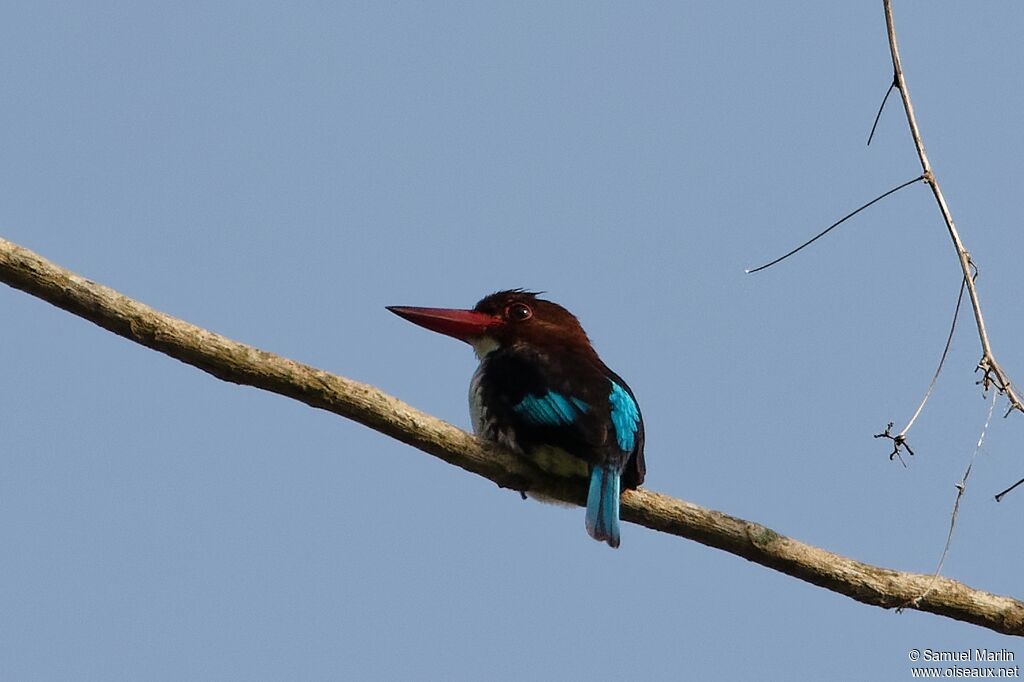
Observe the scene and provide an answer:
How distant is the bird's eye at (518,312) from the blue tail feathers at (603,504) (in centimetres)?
139

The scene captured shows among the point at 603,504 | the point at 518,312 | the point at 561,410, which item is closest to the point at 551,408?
the point at 561,410

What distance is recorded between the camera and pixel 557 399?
15.4ft

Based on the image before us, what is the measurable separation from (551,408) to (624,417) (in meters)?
0.28

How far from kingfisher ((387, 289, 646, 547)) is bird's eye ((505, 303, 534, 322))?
0.14ft

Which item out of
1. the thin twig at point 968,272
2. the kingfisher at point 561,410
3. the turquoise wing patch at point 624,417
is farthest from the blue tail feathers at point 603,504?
the thin twig at point 968,272

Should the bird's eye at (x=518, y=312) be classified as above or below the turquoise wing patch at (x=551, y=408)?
above

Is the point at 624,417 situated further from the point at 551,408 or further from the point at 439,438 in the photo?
the point at 439,438

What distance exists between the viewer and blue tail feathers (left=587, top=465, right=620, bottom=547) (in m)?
4.29

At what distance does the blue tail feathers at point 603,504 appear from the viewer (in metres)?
4.29

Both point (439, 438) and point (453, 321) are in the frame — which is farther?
point (453, 321)

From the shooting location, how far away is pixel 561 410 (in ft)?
15.1

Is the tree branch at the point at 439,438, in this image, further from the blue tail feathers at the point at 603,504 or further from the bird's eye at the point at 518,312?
the bird's eye at the point at 518,312

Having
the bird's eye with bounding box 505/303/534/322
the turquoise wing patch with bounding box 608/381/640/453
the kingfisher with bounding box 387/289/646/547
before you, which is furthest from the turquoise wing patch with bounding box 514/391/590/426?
the bird's eye with bounding box 505/303/534/322

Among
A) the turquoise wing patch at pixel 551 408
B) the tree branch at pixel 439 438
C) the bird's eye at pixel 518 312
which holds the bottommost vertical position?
the tree branch at pixel 439 438
